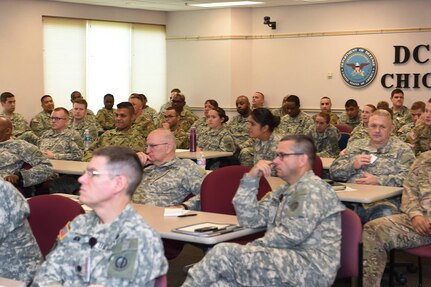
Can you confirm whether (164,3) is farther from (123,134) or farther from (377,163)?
(377,163)

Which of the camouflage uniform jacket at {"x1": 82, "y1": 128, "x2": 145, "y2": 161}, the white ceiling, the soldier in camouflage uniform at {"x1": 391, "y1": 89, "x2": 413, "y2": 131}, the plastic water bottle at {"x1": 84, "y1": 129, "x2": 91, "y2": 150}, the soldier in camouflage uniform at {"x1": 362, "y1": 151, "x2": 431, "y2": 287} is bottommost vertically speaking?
the soldier in camouflage uniform at {"x1": 362, "y1": 151, "x2": 431, "y2": 287}

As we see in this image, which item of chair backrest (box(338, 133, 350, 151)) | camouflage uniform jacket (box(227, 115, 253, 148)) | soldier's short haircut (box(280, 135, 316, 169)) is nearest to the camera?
soldier's short haircut (box(280, 135, 316, 169))

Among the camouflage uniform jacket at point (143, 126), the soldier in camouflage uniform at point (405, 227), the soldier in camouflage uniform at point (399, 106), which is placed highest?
the soldier in camouflage uniform at point (399, 106)

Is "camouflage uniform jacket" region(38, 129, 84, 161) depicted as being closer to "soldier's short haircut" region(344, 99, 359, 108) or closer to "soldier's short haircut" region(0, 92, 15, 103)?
"soldier's short haircut" region(0, 92, 15, 103)

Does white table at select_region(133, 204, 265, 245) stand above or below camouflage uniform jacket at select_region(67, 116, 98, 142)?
below

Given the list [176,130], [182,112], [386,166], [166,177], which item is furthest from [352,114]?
[166,177]

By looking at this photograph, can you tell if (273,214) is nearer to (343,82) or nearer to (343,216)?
(343,216)

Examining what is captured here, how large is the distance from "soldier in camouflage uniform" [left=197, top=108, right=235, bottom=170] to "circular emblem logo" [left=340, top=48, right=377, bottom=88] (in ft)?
15.6

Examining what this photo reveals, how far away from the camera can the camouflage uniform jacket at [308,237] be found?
4078 millimetres

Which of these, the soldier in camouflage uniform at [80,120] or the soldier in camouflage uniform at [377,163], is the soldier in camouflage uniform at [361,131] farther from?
the soldier in camouflage uniform at [80,120]

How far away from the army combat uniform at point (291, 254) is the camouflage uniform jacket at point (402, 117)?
28.1ft

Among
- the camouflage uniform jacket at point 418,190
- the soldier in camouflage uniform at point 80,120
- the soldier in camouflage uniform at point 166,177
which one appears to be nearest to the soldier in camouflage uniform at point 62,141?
the soldier in camouflage uniform at point 80,120

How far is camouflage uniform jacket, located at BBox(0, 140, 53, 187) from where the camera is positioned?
7078mm

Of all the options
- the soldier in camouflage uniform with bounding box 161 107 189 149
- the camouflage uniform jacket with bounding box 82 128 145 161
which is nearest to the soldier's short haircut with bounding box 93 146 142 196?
the camouflage uniform jacket with bounding box 82 128 145 161
